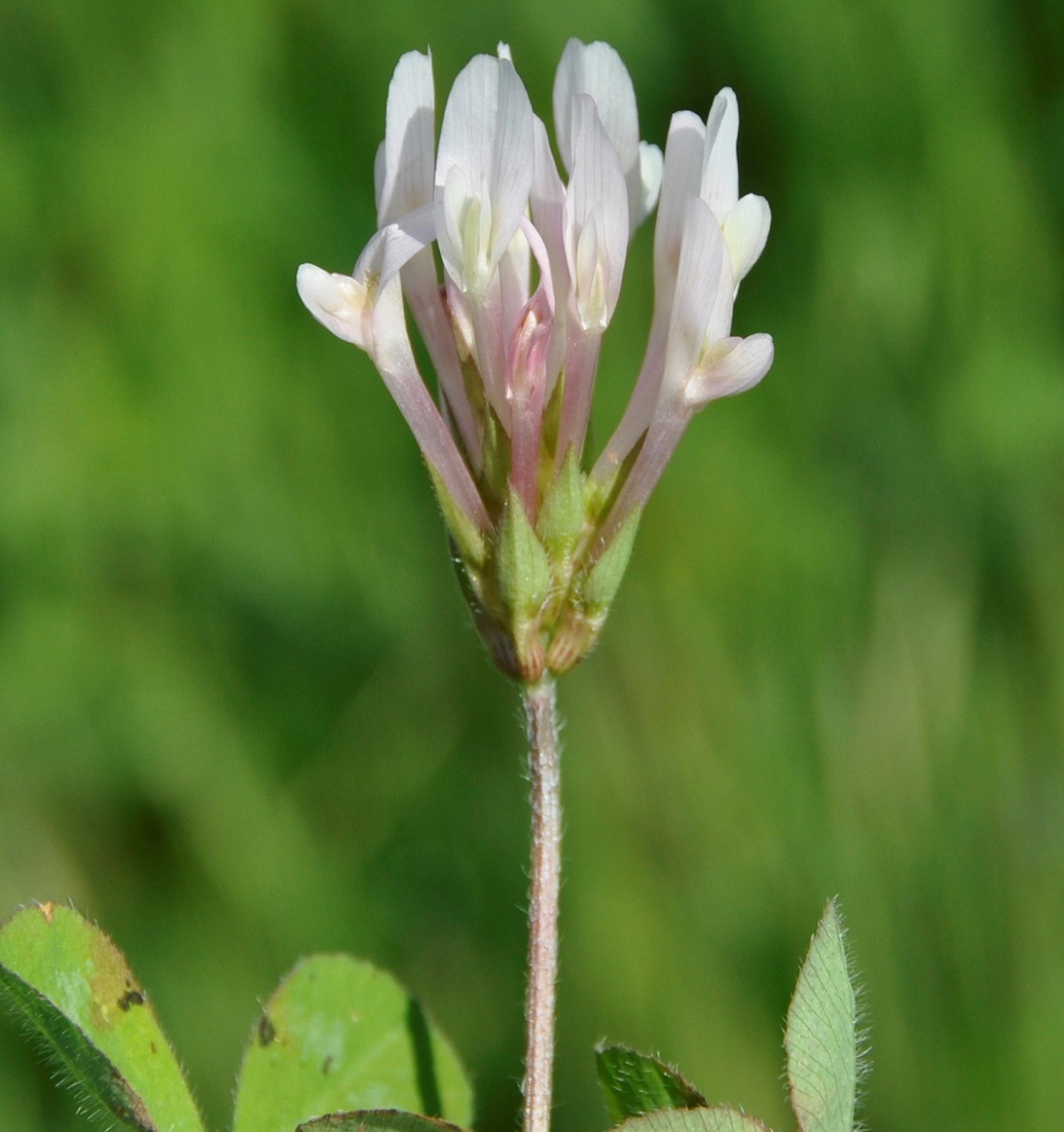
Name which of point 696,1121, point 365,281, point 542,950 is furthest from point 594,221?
point 696,1121

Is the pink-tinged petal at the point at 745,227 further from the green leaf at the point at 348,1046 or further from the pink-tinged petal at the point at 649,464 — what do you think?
the green leaf at the point at 348,1046

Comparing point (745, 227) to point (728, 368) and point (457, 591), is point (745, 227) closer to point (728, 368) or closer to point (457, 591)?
point (728, 368)

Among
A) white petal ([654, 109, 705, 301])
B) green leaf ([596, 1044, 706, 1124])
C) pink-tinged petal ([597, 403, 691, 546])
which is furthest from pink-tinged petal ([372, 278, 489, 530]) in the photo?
green leaf ([596, 1044, 706, 1124])

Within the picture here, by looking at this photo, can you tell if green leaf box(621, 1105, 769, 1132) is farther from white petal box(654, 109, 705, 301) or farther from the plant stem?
white petal box(654, 109, 705, 301)

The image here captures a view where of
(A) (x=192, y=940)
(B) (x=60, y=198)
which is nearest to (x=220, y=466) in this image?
(B) (x=60, y=198)

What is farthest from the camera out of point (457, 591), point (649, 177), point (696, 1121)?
point (457, 591)

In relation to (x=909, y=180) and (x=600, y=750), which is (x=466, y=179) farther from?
(x=909, y=180)
